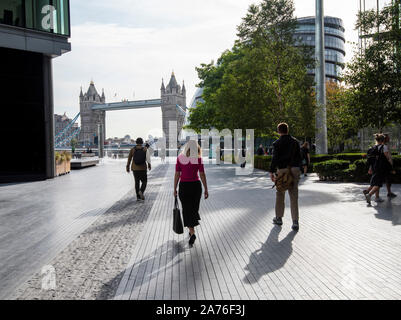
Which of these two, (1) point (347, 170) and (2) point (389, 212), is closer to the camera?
(2) point (389, 212)

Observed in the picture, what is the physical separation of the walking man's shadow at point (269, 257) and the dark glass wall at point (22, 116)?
50.2ft

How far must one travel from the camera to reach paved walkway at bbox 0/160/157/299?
5054 millimetres

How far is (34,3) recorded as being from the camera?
17906 millimetres

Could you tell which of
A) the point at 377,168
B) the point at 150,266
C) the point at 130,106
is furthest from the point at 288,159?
the point at 130,106

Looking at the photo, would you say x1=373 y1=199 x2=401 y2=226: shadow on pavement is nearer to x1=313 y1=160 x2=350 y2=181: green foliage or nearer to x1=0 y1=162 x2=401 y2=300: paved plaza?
x1=0 y1=162 x2=401 y2=300: paved plaza

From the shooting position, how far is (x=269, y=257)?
17.0 feet

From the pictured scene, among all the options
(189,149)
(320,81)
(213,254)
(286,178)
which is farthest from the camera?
Answer: (320,81)

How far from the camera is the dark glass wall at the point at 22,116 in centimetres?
1769

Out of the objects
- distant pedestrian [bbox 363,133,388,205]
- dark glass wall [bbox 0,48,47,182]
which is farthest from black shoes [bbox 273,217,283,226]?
dark glass wall [bbox 0,48,47,182]

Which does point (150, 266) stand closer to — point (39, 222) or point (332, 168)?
point (39, 222)

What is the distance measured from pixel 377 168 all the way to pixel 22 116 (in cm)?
1585

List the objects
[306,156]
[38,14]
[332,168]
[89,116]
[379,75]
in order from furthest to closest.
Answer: [89,116], [38,14], [332,168], [379,75], [306,156]
